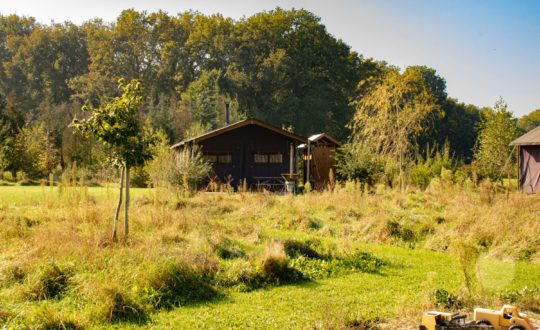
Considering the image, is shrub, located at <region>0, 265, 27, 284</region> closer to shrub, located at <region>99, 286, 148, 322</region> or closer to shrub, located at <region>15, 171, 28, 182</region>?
shrub, located at <region>99, 286, 148, 322</region>

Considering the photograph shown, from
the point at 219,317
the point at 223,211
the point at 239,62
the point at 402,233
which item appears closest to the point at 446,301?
the point at 219,317

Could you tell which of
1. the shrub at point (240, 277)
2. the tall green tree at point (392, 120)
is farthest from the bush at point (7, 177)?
the shrub at point (240, 277)

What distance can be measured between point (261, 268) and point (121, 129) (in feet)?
12.4

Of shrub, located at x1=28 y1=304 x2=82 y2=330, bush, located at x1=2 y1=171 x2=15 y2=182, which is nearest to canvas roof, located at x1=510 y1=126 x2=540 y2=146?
shrub, located at x1=28 y1=304 x2=82 y2=330

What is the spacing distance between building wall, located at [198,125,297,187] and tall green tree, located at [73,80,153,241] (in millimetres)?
18762

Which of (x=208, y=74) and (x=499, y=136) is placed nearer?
(x=499, y=136)

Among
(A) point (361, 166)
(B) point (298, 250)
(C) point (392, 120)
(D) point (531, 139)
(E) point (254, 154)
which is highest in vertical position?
(C) point (392, 120)

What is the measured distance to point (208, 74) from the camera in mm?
54781

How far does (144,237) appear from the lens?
975cm

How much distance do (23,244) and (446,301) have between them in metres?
6.51

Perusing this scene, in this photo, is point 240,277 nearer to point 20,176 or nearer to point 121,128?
point 121,128

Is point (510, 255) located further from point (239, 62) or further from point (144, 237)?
point (239, 62)

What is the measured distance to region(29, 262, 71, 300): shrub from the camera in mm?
6502

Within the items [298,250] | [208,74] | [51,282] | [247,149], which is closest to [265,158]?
[247,149]
